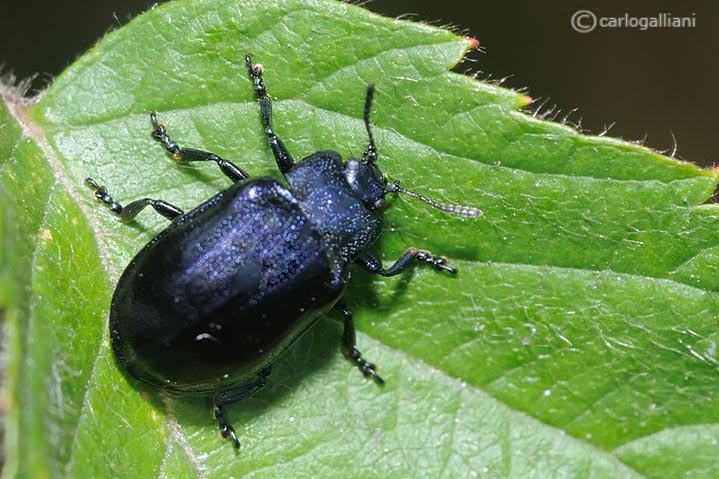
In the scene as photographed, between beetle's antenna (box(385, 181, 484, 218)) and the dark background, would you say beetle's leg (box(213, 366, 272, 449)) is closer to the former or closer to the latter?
beetle's antenna (box(385, 181, 484, 218))

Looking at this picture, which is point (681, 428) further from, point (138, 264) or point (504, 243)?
point (138, 264)

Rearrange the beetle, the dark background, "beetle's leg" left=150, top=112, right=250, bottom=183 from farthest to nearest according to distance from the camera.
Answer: the dark background
"beetle's leg" left=150, top=112, right=250, bottom=183
the beetle

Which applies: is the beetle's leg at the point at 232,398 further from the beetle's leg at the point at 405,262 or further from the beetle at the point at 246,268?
the beetle's leg at the point at 405,262

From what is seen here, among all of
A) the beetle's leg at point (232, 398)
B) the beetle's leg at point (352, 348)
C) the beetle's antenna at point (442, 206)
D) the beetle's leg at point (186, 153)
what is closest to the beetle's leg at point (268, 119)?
the beetle's leg at point (186, 153)

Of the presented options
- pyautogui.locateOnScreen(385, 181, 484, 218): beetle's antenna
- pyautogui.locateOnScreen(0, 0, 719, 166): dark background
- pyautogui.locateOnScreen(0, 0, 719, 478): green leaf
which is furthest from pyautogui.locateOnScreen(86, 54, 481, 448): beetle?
pyautogui.locateOnScreen(0, 0, 719, 166): dark background

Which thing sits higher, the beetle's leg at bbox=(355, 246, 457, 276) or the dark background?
the dark background

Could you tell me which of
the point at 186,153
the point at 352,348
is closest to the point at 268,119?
the point at 186,153
